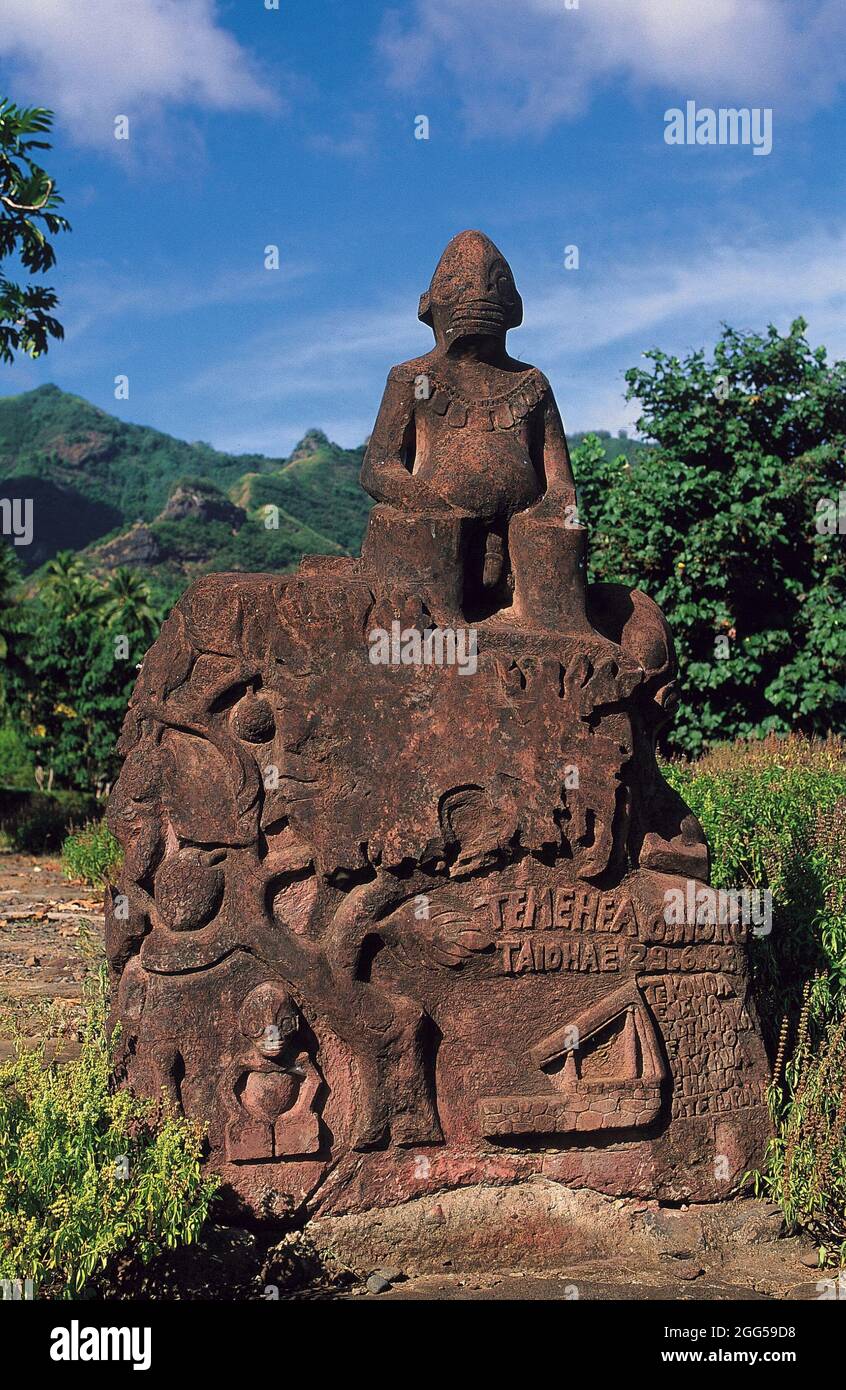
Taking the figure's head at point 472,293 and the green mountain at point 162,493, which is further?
the green mountain at point 162,493

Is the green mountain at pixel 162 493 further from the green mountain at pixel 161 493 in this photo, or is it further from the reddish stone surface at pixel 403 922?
the reddish stone surface at pixel 403 922

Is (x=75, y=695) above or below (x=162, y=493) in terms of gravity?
below

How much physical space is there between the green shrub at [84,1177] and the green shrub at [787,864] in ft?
8.29

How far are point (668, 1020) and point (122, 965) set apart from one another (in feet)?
6.68

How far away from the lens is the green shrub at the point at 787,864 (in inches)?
240

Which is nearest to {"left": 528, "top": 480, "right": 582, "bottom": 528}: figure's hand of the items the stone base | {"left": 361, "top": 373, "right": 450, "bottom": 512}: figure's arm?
{"left": 361, "top": 373, "right": 450, "bottom": 512}: figure's arm

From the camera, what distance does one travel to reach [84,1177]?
3.71 meters

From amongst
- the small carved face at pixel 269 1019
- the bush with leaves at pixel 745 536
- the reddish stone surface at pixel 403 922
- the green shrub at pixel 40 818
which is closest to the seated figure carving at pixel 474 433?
the reddish stone surface at pixel 403 922

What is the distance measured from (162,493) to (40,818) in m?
62.2

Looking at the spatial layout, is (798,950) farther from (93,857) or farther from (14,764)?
(14,764)

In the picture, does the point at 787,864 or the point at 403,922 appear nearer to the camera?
the point at 403,922

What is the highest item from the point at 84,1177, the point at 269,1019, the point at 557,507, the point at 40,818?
the point at 557,507

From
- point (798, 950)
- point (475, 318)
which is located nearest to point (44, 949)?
point (798, 950)

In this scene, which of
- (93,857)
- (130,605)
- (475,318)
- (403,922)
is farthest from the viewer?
(130,605)
